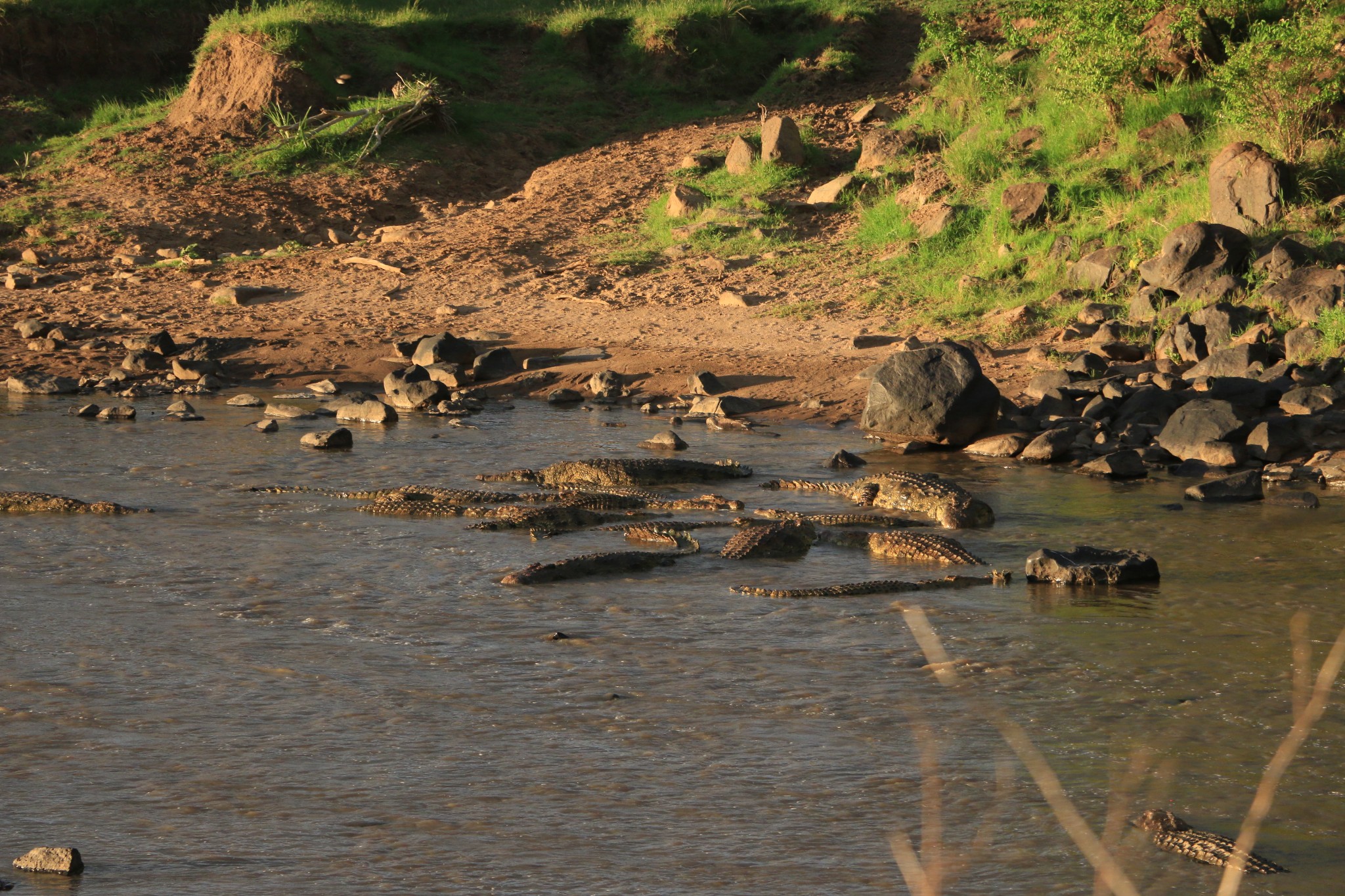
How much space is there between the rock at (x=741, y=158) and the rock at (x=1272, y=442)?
8.50 m

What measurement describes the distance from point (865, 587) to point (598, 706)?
6.06 ft

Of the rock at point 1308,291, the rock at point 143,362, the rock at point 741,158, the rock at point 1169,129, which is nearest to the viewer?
the rock at point 1308,291

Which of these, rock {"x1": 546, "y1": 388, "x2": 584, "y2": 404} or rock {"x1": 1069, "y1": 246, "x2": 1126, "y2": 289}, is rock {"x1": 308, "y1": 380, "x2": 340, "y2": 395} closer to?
rock {"x1": 546, "y1": 388, "x2": 584, "y2": 404}

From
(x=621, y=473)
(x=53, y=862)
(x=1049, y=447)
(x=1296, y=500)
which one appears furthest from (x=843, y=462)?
(x=53, y=862)

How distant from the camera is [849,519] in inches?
298

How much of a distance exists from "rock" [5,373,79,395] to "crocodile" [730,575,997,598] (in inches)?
336

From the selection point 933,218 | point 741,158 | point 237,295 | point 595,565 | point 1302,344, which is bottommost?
point 595,565

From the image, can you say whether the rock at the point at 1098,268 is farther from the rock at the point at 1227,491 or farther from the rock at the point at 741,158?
the rock at the point at 741,158

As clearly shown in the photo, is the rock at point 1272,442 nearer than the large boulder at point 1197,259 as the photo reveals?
Yes

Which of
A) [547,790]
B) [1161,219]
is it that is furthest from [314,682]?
[1161,219]

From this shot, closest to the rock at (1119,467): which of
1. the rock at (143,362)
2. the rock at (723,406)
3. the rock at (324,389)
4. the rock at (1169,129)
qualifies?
the rock at (723,406)

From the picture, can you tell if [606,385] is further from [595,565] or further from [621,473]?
[595,565]

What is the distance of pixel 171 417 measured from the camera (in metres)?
11.3

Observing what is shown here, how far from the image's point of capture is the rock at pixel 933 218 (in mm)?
13836
